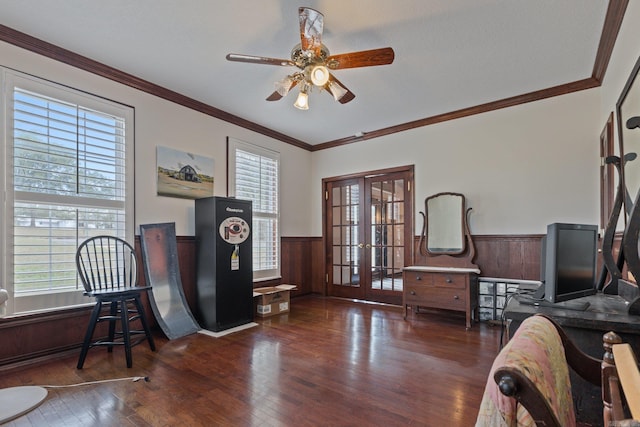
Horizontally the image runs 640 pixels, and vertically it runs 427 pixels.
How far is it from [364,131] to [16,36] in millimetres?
4067

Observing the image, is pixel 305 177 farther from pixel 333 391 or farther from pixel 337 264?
pixel 333 391

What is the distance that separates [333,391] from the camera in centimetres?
228

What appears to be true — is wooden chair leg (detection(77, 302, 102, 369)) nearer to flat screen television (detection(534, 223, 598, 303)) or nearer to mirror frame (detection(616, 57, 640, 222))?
flat screen television (detection(534, 223, 598, 303))

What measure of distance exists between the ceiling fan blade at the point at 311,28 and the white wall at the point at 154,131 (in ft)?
6.98

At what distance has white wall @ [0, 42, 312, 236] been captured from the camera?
115 inches

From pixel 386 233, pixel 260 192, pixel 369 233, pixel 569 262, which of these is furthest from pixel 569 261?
pixel 260 192

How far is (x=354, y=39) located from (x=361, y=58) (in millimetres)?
383

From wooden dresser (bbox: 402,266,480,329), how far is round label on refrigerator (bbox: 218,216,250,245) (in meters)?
2.11

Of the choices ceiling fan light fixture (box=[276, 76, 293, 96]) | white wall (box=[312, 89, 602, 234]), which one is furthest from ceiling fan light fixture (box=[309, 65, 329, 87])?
white wall (box=[312, 89, 602, 234])

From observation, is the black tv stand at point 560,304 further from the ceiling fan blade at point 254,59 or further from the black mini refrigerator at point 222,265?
the black mini refrigerator at point 222,265

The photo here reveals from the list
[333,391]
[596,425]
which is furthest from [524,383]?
[333,391]

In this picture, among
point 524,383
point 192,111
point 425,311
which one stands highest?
point 192,111

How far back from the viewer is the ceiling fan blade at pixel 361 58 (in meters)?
2.44

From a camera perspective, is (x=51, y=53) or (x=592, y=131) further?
(x=592, y=131)
